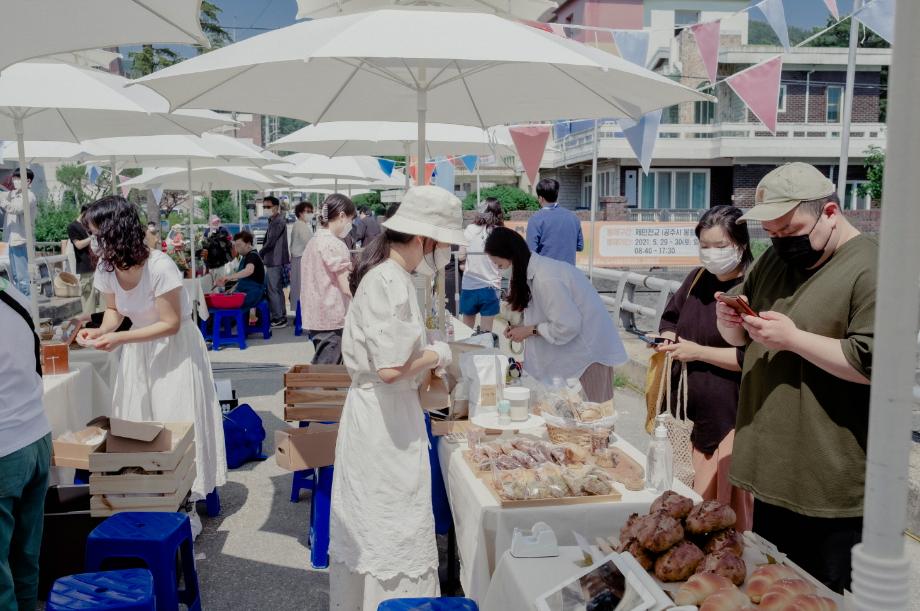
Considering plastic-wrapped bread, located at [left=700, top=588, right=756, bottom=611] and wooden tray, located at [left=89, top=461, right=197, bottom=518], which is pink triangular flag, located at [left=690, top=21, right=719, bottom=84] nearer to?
wooden tray, located at [left=89, top=461, right=197, bottom=518]

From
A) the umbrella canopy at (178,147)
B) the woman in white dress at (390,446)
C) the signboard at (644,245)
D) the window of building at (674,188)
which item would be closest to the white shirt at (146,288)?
the woman in white dress at (390,446)

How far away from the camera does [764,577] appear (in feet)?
6.90

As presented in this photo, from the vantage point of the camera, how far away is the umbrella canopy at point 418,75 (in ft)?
11.0

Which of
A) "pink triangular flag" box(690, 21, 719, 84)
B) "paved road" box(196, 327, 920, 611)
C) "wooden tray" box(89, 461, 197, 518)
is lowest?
"paved road" box(196, 327, 920, 611)

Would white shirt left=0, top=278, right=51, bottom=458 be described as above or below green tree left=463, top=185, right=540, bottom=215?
below

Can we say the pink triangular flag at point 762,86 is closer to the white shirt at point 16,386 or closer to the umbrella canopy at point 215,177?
the white shirt at point 16,386

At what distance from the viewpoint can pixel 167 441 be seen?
13.4ft

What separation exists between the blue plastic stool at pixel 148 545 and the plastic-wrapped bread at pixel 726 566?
2.37 m

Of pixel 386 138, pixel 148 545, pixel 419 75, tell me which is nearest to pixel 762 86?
pixel 386 138

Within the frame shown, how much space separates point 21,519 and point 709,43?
7982mm

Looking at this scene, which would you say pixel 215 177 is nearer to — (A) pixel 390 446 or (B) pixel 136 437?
(B) pixel 136 437

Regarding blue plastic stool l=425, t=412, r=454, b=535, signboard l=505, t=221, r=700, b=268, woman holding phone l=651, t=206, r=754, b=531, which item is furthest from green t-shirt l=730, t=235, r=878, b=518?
signboard l=505, t=221, r=700, b=268

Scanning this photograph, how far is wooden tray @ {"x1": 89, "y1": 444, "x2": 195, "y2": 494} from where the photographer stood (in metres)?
3.87

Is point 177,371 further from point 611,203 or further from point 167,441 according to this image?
point 611,203
